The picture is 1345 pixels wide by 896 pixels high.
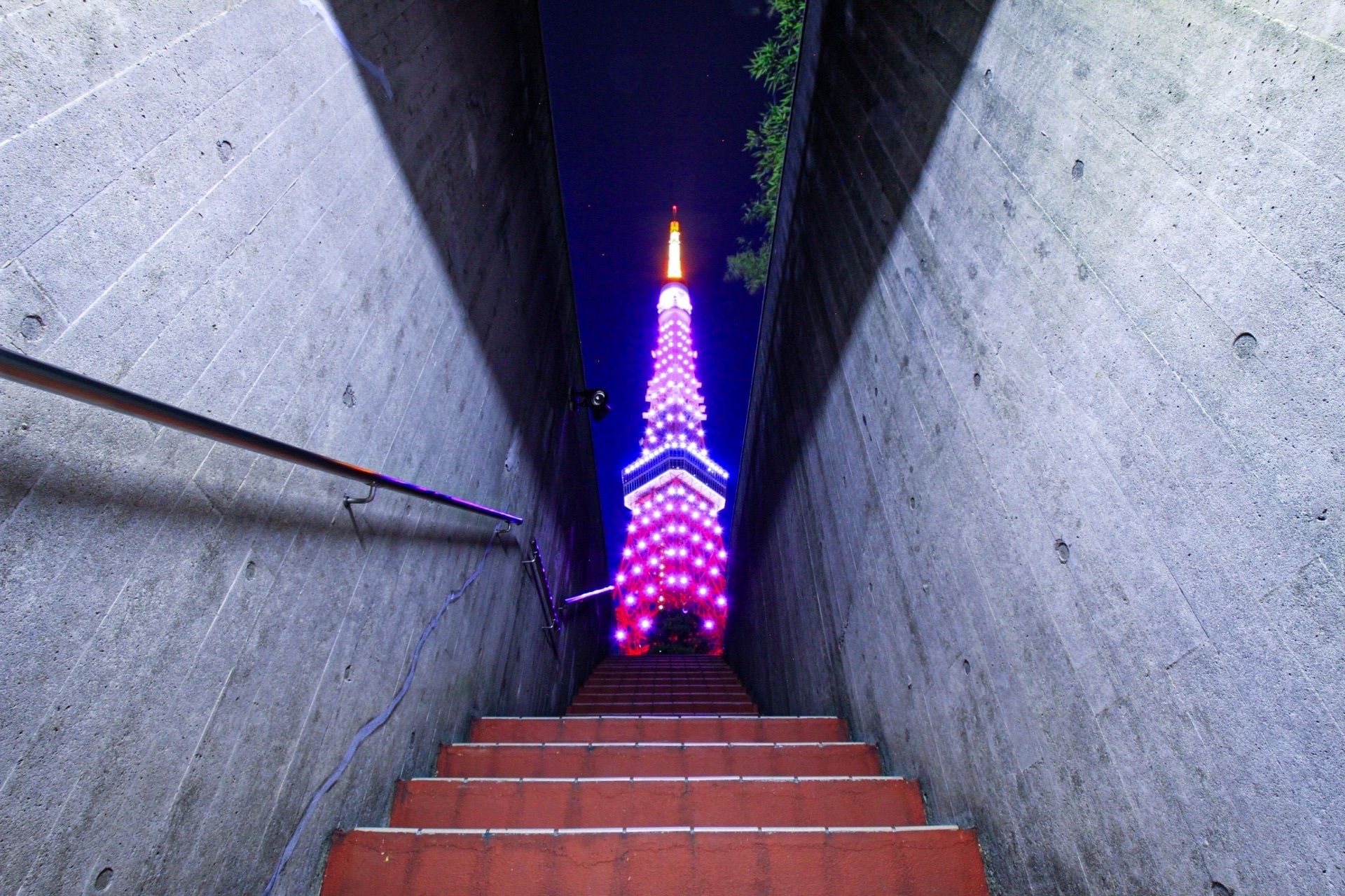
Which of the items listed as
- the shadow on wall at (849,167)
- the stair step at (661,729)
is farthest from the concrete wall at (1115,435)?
the stair step at (661,729)

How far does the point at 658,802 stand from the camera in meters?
2.06

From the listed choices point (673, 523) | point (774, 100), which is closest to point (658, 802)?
point (774, 100)

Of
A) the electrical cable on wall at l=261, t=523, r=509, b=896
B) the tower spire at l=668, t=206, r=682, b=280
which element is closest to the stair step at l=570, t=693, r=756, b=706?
the electrical cable on wall at l=261, t=523, r=509, b=896

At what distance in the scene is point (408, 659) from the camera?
7.23ft

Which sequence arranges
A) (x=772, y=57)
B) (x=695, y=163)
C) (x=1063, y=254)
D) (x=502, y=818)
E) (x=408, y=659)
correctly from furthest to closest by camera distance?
(x=695, y=163), (x=772, y=57), (x=408, y=659), (x=502, y=818), (x=1063, y=254)

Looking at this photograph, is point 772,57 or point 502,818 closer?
point 502,818

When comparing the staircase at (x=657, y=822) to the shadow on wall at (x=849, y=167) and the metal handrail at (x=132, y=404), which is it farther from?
the shadow on wall at (x=849, y=167)

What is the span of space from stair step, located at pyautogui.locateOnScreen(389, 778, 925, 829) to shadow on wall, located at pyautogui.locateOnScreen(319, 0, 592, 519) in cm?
159

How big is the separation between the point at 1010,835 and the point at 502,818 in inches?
64.7

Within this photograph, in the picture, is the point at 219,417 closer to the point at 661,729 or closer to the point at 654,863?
the point at 654,863

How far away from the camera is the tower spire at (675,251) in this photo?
24.7m

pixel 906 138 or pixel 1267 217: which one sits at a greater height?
pixel 906 138

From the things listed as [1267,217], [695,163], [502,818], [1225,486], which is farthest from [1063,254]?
[695,163]

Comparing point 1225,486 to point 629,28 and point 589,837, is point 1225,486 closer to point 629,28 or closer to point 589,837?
point 589,837
